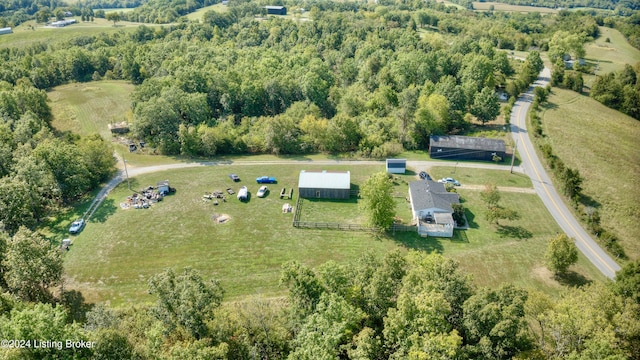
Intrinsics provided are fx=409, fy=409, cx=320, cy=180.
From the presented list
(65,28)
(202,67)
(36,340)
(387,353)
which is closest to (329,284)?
(387,353)

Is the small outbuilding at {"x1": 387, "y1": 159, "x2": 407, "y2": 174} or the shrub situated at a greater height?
the small outbuilding at {"x1": 387, "y1": 159, "x2": 407, "y2": 174}

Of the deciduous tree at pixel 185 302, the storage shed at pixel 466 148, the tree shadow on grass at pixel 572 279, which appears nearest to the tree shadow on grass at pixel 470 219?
the tree shadow on grass at pixel 572 279

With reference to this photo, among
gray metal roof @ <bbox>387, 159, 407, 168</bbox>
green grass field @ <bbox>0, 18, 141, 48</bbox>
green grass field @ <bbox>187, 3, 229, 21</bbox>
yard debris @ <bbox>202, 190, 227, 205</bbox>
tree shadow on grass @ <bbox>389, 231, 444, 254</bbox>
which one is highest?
green grass field @ <bbox>187, 3, 229, 21</bbox>

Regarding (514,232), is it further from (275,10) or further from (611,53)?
(275,10)

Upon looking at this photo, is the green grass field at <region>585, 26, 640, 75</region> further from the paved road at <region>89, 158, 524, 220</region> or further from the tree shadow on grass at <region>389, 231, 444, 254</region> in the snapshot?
the tree shadow on grass at <region>389, 231, 444, 254</region>

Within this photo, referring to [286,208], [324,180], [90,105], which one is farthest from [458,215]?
[90,105]

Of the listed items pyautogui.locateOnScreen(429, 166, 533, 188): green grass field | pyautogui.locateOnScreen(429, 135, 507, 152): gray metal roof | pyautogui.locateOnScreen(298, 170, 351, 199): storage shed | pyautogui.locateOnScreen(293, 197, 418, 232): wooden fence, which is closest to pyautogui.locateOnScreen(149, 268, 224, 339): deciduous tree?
pyautogui.locateOnScreen(293, 197, 418, 232): wooden fence

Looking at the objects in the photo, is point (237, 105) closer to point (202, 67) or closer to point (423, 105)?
point (202, 67)
